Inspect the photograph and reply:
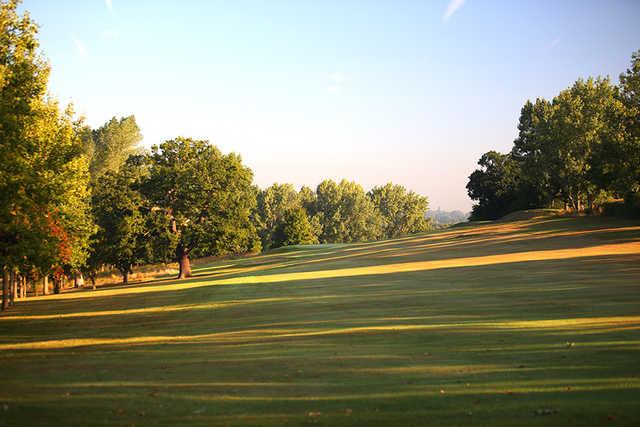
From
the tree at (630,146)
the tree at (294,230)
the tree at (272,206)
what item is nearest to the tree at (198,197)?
the tree at (630,146)

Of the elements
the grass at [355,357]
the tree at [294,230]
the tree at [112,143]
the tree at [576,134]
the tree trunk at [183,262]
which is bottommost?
the grass at [355,357]

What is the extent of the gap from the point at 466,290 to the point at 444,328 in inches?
349

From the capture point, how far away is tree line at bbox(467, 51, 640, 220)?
171ft

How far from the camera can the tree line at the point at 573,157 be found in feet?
171

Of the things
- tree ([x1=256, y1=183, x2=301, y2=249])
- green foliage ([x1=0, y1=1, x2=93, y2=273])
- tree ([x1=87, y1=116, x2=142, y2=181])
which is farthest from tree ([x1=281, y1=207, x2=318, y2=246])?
green foliage ([x1=0, y1=1, x2=93, y2=273])

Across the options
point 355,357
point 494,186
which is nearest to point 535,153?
point 494,186

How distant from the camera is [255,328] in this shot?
1853cm

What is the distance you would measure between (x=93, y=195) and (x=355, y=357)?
75298 millimetres

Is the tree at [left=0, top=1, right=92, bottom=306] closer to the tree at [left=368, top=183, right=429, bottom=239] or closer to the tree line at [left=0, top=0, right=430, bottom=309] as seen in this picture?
the tree line at [left=0, top=0, right=430, bottom=309]

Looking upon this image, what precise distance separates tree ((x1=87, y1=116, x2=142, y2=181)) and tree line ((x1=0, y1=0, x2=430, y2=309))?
0.29m

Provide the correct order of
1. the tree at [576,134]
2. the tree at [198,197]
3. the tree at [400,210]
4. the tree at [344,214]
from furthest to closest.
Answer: the tree at [400,210], the tree at [344,214], the tree at [576,134], the tree at [198,197]

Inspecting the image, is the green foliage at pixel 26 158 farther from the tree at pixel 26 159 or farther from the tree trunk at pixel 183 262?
the tree trunk at pixel 183 262

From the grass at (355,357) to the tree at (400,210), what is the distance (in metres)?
159

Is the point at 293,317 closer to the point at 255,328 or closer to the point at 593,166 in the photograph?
the point at 255,328
